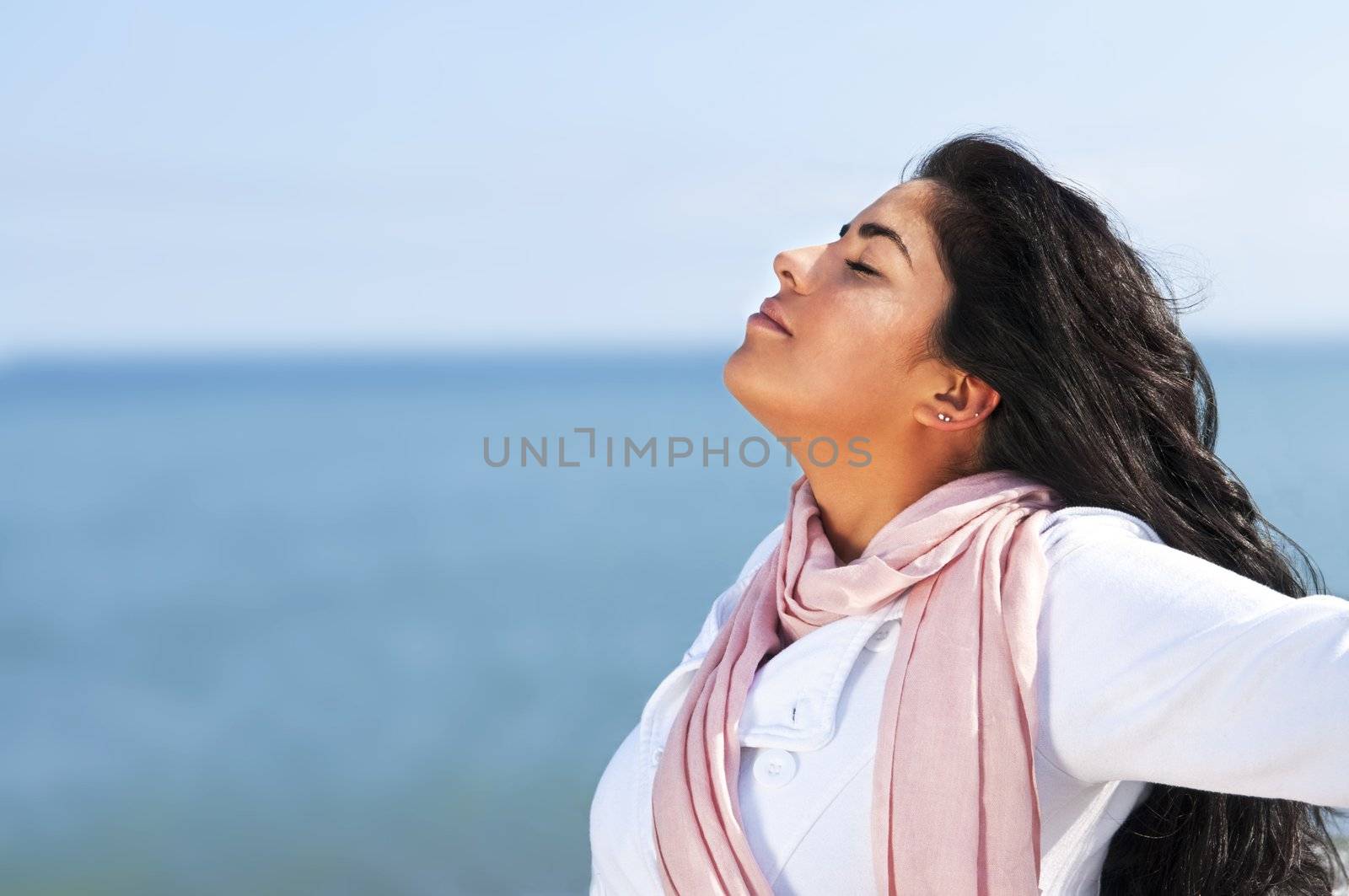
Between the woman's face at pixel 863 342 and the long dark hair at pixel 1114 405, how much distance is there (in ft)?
0.12

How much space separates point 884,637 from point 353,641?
6.22 m

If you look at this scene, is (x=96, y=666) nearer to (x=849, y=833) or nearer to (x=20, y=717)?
(x=20, y=717)

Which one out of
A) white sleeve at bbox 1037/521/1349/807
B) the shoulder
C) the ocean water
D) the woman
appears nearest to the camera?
white sleeve at bbox 1037/521/1349/807

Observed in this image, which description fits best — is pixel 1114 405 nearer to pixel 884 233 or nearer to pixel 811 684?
pixel 884 233

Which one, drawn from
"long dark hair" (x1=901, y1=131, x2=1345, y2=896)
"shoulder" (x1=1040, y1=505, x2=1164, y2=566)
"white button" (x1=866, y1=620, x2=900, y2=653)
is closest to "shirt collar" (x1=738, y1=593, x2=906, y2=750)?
"white button" (x1=866, y1=620, x2=900, y2=653)

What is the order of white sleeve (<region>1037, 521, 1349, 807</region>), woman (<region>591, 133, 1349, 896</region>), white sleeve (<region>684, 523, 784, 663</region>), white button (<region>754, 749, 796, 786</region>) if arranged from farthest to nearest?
1. white sleeve (<region>684, 523, 784, 663</region>)
2. white button (<region>754, 749, 796, 786</region>)
3. woman (<region>591, 133, 1349, 896</region>)
4. white sleeve (<region>1037, 521, 1349, 807</region>)

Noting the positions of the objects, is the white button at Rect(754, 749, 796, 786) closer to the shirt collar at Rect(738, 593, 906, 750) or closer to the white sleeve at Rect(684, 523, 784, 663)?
the shirt collar at Rect(738, 593, 906, 750)

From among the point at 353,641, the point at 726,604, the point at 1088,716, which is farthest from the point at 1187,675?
the point at 353,641

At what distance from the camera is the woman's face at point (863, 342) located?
6.34 feet

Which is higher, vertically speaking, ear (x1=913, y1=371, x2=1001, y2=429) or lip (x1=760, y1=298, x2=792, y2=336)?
lip (x1=760, y1=298, x2=792, y2=336)

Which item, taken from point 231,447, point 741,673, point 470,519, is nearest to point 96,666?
point 470,519

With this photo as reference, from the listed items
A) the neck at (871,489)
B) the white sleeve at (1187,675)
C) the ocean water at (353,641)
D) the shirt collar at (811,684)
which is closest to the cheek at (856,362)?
the neck at (871,489)

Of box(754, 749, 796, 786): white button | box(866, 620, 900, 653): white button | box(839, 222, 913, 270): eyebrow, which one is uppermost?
box(839, 222, 913, 270): eyebrow

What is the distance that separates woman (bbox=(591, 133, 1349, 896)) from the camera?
145cm
